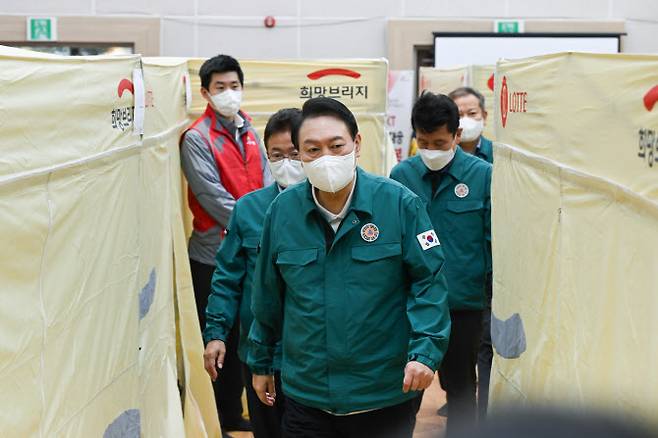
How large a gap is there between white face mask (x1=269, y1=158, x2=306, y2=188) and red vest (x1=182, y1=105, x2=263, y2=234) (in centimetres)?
127

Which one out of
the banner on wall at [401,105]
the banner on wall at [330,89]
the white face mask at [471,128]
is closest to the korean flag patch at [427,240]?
the white face mask at [471,128]

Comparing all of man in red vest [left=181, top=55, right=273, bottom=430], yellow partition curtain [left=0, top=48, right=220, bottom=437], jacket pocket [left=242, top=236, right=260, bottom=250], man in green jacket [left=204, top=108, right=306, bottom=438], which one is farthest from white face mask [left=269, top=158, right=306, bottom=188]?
man in red vest [left=181, top=55, right=273, bottom=430]

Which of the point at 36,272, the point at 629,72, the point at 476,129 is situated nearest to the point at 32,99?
the point at 36,272

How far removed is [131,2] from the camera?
14.8 meters

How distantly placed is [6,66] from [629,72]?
149cm

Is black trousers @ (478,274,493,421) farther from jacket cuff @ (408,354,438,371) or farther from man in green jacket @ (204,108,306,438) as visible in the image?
jacket cuff @ (408,354,438,371)

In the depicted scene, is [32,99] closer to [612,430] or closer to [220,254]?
[220,254]

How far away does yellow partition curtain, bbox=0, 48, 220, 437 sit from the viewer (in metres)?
2.75

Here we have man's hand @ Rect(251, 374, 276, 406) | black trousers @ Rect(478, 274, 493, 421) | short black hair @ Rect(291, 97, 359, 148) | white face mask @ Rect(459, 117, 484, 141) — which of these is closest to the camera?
short black hair @ Rect(291, 97, 359, 148)

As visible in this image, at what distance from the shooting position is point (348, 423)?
346 centimetres

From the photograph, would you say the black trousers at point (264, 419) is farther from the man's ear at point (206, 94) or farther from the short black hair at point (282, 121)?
the man's ear at point (206, 94)

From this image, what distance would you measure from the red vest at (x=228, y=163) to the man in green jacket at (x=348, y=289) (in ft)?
7.07

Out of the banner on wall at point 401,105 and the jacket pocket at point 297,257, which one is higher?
the banner on wall at point 401,105

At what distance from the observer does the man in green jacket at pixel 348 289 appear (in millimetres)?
3402
